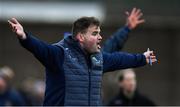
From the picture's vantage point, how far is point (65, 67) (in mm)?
10305

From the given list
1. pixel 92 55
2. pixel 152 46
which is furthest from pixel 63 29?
pixel 92 55

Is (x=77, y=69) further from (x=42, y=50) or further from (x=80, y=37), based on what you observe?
(x=42, y=50)

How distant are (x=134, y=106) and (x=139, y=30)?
1186cm

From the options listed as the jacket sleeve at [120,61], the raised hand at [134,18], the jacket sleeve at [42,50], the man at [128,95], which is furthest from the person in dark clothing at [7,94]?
the jacket sleeve at [42,50]

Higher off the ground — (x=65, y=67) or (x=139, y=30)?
(x=65, y=67)

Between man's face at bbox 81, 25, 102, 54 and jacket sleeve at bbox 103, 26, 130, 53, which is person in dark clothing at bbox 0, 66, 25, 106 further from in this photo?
man's face at bbox 81, 25, 102, 54

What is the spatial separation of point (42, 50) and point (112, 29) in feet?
51.7

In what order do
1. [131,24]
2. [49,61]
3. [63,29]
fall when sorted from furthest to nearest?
[63,29] → [131,24] → [49,61]

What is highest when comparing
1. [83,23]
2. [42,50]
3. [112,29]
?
[83,23]

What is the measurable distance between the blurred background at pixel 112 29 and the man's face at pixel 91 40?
50.0 feet

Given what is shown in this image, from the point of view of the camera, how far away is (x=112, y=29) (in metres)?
25.7

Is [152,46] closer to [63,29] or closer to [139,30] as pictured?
[139,30]

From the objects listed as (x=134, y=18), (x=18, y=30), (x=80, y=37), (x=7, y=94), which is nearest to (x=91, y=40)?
(x=80, y=37)

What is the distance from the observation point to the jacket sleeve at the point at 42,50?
32.1 feet
